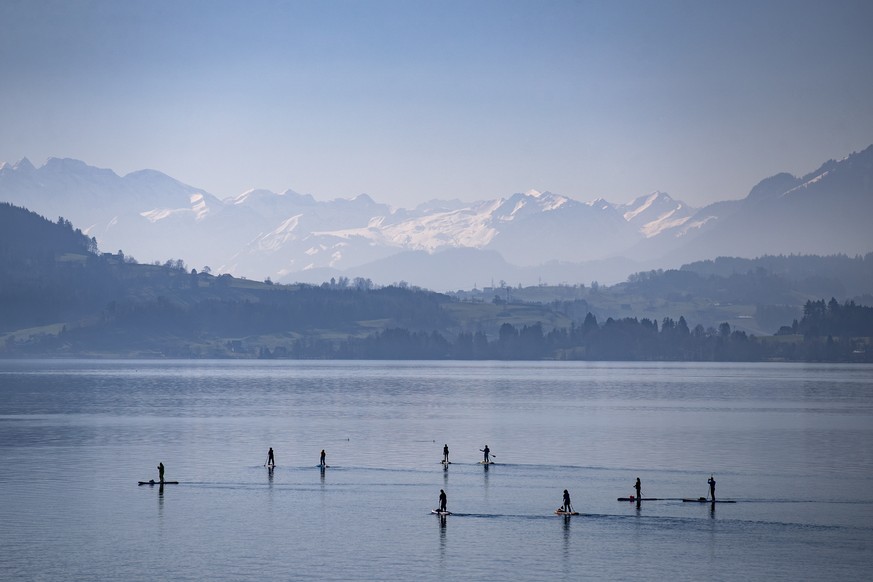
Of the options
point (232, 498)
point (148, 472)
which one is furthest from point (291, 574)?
point (148, 472)

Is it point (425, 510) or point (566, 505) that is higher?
point (566, 505)

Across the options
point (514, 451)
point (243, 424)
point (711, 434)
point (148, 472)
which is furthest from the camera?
point (243, 424)

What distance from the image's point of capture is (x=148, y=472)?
417ft

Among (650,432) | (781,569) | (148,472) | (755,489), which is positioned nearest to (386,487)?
(148,472)

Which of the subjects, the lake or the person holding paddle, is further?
the person holding paddle

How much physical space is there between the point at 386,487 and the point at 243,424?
265ft

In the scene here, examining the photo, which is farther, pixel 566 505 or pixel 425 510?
pixel 425 510

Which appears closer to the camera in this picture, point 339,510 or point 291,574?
point 291,574

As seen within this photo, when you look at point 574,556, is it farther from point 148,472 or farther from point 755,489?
point 148,472

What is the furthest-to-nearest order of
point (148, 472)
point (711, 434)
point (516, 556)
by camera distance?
point (711, 434) → point (148, 472) → point (516, 556)

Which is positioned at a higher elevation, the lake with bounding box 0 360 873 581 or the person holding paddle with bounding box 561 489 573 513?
the person holding paddle with bounding box 561 489 573 513

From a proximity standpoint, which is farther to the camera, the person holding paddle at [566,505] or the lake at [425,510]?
the person holding paddle at [566,505]

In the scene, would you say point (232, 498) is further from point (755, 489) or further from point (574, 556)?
point (755, 489)

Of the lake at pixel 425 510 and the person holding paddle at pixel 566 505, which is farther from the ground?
the person holding paddle at pixel 566 505
